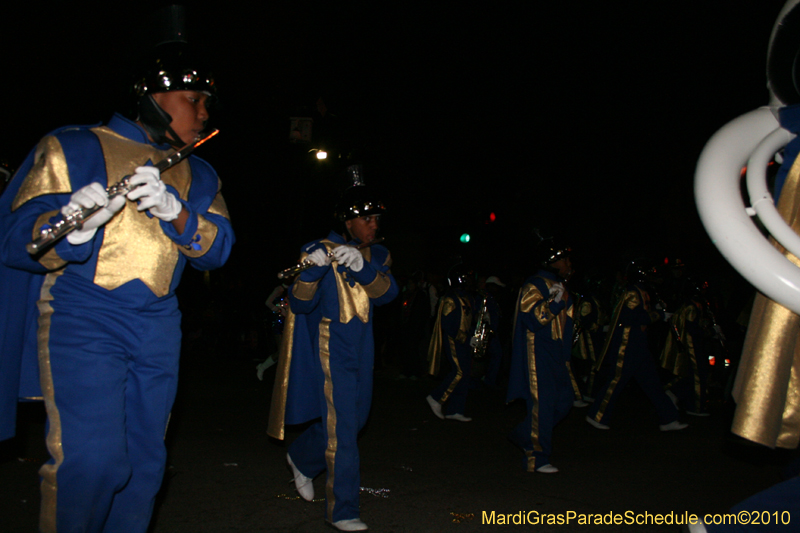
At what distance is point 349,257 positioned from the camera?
3.70 meters

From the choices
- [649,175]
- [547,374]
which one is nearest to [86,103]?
[547,374]

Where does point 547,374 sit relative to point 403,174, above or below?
below

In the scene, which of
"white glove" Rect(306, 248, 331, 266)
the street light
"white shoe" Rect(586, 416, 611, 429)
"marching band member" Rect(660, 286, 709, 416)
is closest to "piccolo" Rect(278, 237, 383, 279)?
"white glove" Rect(306, 248, 331, 266)

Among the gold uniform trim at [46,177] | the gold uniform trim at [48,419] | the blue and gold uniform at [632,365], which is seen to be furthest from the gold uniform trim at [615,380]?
Answer: the gold uniform trim at [46,177]

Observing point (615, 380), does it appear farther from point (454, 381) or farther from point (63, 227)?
point (63, 227)

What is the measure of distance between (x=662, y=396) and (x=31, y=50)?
10.5 m

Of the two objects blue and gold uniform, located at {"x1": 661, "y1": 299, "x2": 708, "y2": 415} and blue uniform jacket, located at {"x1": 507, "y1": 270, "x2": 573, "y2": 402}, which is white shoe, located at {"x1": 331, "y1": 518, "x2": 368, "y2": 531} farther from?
blue and gold uniform, located at {"x1": 661, "y1": 299, "x2": 708, "y2": 415}

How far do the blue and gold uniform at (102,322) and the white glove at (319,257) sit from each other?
1147 millimetres

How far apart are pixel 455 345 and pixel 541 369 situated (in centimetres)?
287

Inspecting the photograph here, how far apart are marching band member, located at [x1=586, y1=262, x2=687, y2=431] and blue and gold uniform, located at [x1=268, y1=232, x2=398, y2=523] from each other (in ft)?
14.0

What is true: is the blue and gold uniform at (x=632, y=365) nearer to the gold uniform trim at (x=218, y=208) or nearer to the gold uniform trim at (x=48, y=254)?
the gold uniform trim at (x=218, y=208)

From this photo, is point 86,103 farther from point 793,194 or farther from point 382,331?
point 793,194

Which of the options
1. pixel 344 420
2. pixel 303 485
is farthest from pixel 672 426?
pixel 344 420

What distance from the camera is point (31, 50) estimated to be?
958cm
